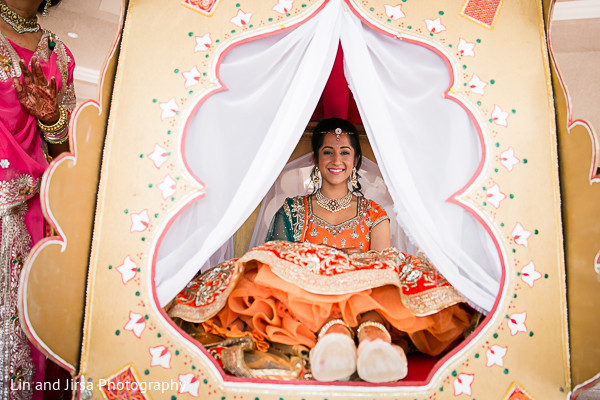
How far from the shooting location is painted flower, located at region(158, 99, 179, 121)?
7.52ft

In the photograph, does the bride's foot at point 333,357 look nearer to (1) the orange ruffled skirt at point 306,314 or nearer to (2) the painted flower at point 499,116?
(1) the orange ruffled skirt at point 306,314

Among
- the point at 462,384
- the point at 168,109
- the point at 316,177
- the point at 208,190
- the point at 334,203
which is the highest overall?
the point at 168,109

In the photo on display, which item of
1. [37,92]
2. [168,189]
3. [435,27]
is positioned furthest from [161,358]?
[435,27]

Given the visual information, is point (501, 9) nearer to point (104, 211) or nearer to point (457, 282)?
point (457, 282)

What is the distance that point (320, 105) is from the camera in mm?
3561

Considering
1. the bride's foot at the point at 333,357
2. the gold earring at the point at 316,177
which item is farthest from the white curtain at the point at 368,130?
the gold earring at the point at 316,177

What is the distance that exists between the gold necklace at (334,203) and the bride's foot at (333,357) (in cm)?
130

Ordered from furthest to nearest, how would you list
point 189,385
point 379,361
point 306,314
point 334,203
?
point 334,203
point 306,314
point 189,385
point 379,361

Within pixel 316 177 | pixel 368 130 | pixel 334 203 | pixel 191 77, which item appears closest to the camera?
pixel 191 77

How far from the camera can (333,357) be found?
6.43 feet

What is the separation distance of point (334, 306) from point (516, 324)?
2.72ft

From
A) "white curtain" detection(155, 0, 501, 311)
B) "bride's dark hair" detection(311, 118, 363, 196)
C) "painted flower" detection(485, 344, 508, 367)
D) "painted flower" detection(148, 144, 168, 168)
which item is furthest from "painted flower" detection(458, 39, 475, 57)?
"painted flower" detection(148, 144, 168, 168)

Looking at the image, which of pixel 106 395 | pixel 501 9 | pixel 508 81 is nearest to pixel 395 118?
pixel 508 81

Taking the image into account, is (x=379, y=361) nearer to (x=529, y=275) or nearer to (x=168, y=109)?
(x=529, y=275)
